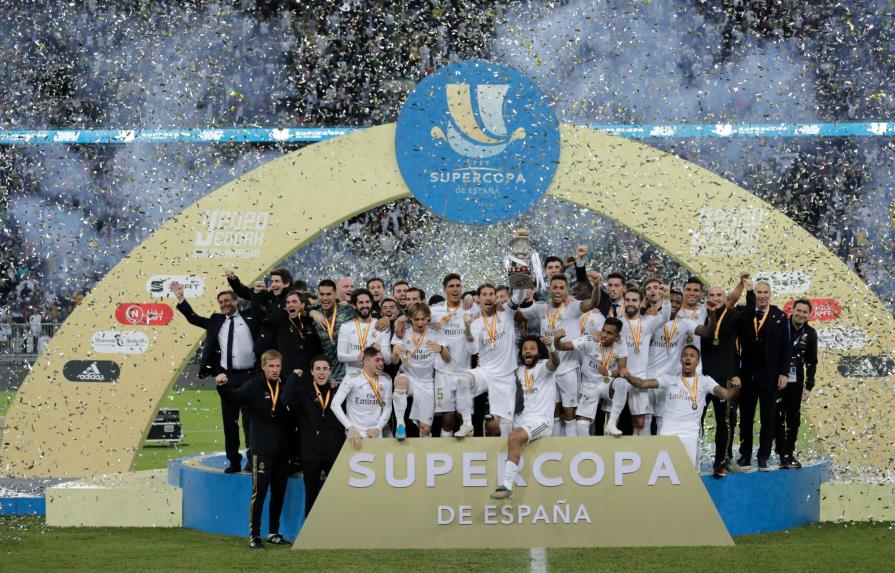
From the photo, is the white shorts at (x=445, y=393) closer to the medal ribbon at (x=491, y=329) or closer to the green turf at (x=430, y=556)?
the medal ribbon at (x=491, y=329)

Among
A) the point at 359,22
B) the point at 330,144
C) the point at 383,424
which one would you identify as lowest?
the point at 383,424

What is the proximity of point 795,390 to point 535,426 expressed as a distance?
272cm

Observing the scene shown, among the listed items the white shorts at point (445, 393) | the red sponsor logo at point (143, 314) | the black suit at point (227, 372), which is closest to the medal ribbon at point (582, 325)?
the white shorts at point (445, 393)

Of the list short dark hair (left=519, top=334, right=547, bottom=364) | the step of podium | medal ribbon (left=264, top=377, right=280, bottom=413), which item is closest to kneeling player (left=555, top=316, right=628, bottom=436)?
short dark hair (left=519, top=334, right=547, bottom=364)

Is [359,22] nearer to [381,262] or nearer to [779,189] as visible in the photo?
[381,262]

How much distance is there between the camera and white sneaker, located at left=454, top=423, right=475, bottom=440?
377 inches

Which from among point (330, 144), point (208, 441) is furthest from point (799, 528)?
point (208, 441)

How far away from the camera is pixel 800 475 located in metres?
10.8

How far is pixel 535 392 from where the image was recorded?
9.78m

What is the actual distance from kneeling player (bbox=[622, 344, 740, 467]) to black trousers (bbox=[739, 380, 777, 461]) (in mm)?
597

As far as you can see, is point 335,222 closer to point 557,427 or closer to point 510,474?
point 557,427

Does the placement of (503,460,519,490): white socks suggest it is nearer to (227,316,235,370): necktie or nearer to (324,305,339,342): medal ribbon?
(324,305,339,342): medal ribbon

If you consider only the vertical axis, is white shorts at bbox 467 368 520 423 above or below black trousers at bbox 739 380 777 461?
above

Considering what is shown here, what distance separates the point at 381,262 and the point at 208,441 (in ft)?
29.0
